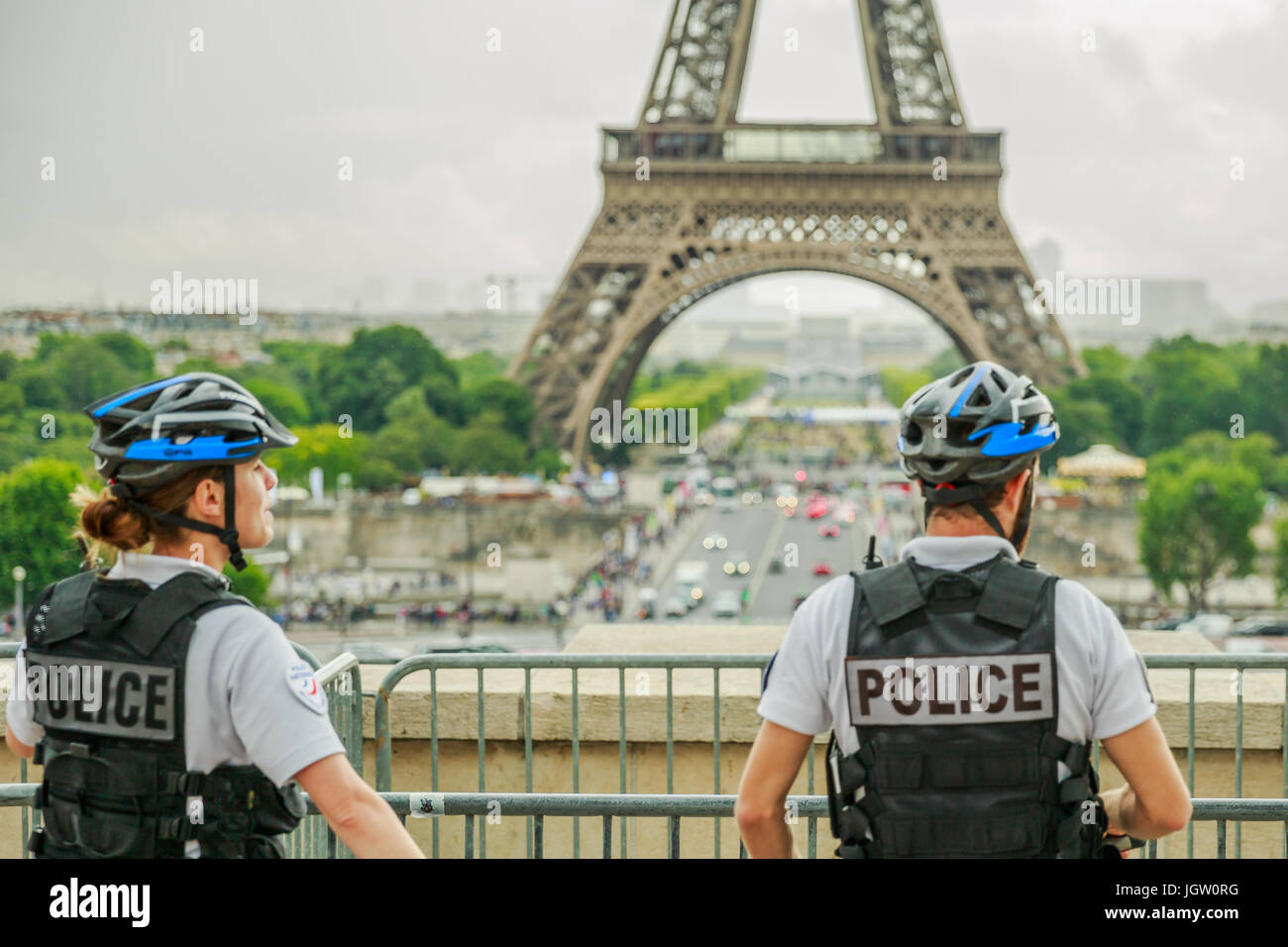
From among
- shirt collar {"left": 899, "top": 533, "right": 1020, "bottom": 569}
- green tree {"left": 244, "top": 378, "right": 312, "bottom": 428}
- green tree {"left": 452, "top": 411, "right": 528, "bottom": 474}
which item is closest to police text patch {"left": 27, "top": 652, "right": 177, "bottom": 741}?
shirt collar {"left": 899, "top": 533, "right": 1020, "bottom": 569}

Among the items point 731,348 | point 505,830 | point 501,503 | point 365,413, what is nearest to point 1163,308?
point 731,348

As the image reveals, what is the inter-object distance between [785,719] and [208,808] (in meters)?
0.95

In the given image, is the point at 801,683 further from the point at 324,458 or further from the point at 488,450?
the point at 488,450

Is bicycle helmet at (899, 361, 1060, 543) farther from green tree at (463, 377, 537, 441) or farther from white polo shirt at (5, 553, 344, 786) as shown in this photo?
green tree at (463, 377, 537, 441)

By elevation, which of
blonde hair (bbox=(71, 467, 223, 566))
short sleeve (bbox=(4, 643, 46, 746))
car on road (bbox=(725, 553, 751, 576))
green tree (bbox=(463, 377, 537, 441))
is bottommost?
car on road (bbox=(725, 553, 751, 576))

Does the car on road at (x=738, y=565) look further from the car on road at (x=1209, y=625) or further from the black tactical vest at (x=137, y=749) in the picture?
the black tactical vest at (x=137, y=749)

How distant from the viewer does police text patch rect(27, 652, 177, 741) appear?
2.55 meters

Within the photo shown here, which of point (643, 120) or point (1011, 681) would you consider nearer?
point (1011, 681)

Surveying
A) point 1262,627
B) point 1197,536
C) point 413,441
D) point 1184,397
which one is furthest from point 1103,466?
point 413,441

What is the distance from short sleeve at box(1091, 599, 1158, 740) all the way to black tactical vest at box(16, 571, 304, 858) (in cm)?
131

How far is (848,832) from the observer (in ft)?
8.54

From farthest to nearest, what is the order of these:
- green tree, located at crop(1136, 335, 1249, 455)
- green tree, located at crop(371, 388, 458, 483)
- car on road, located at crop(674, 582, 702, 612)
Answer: green tree, located at crop(1136, 335, 1249, 455)
green tree, located at crop(371, 388, 458, 483)
car on road, located at crop(674, 582, 702, 612)

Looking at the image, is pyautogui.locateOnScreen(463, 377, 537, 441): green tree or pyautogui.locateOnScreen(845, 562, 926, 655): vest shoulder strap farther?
pyautogui.locateOnScreen(463, 377, 537, 441): green tree
